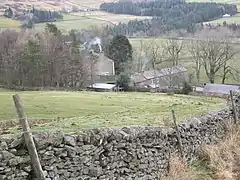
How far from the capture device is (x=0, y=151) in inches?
297

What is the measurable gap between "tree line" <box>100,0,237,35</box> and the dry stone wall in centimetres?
11377

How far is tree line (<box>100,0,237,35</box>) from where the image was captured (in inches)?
5428

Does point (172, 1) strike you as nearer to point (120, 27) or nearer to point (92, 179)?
point (120, 27)

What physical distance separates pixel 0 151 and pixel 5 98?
2847 cm

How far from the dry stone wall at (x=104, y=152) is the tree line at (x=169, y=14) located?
113768mm

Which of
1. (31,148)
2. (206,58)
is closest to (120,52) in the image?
(206,58)

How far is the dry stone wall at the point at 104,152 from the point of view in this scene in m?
7.83

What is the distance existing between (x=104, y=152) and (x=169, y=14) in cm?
15647

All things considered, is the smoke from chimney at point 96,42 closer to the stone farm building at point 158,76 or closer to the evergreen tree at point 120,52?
the evergreen tree at point 120,52

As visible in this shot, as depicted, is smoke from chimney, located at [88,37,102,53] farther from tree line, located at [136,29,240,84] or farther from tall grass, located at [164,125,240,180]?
tall grass, located at [164,125,240,180]

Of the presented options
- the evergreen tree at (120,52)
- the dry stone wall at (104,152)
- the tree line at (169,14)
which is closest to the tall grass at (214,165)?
the dry stone wall at (104,152)

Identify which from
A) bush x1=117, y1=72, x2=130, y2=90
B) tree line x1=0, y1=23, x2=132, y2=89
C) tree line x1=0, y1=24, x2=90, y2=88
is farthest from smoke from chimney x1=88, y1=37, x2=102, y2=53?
bush x1=117, y1=72, x2=130, y2=90

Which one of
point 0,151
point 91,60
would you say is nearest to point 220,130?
point 0,151

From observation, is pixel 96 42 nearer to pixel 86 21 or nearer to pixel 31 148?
pixel 86 21
